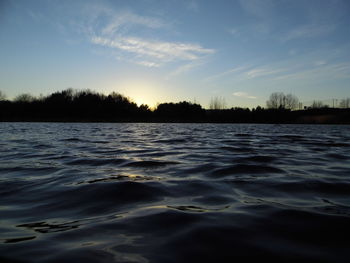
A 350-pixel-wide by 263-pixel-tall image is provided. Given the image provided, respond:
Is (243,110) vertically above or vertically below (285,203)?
above

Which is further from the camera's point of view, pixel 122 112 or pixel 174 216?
pixel 122 112

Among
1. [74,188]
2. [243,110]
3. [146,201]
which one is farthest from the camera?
[243,110]

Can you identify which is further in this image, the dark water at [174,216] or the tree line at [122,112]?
the tree line at [122,112]

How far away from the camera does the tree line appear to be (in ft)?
239

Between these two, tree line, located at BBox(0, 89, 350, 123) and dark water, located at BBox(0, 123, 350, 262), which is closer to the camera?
dark water, located at BBox(0, 123, 350, 262)

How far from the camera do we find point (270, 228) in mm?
1802

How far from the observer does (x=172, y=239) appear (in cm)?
161

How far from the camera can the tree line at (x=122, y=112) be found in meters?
72.9

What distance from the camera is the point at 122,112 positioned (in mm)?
83000

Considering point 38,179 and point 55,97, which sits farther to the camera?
point 55,97

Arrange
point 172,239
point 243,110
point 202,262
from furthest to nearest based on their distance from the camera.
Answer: point 243,110 → point 172,239 → point 202,262

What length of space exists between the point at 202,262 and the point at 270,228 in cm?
81

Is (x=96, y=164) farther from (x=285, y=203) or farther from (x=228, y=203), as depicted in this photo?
(x=285, y=203)

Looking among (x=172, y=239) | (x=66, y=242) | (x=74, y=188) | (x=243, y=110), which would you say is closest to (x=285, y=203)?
(x=172, y=239)
